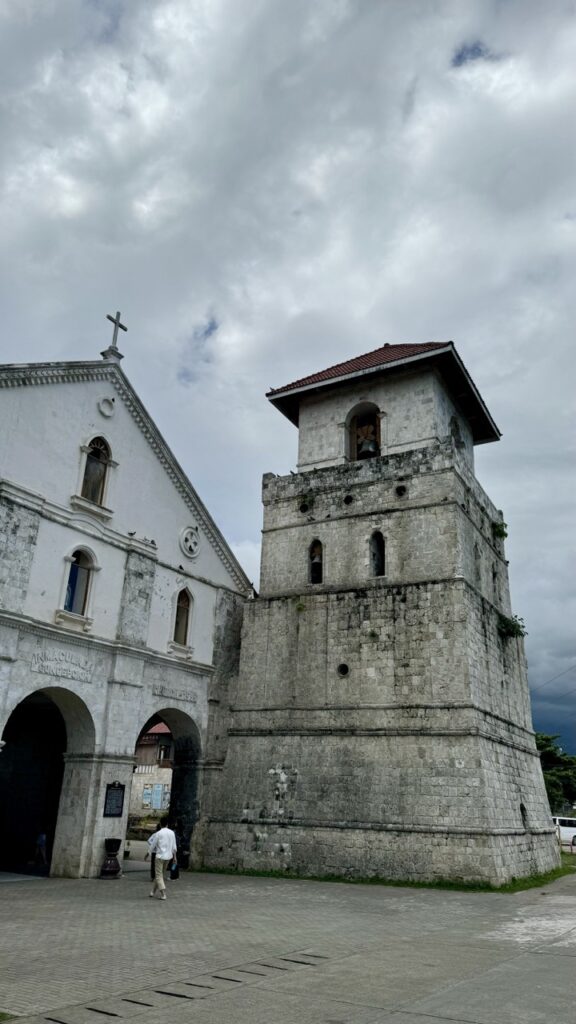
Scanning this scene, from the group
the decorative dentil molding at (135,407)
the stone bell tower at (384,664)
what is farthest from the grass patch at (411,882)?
the decorative dentil molding at (135,407)

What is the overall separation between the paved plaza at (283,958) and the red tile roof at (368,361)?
1511 centimetres

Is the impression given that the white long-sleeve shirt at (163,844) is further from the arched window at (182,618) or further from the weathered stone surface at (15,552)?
the arched window at (182,618)

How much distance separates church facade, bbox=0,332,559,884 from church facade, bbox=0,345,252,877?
62mm

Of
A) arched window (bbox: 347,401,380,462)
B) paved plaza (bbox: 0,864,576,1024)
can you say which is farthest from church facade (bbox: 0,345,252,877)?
arched window (bbox: 347,401,380,462)

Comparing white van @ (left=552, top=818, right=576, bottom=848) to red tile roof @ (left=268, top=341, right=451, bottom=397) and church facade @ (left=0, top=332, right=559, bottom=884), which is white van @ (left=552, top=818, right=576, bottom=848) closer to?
church facade @ (left=0, top=332, right=559, bottom=884)

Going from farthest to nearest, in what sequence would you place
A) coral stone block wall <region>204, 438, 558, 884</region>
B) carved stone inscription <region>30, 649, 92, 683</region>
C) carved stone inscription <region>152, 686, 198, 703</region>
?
carved stone inscription <region>152, 686, 198, 703</region> → coral stone block wall <region>204, 438, 558, 884</region> → carved stone inscription <region>30, 649, 92, 683</region>

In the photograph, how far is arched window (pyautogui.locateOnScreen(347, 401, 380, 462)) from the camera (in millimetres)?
24094

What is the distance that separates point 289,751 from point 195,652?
3960 millimetres

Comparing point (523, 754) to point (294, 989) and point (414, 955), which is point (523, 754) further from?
point (294, 989)

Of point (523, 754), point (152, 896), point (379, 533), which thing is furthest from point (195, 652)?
point (523, 754)

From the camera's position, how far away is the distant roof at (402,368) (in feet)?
74.8

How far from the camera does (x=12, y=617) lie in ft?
52.6

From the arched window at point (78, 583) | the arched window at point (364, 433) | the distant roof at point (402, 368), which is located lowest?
the arched window at point (78, 583)

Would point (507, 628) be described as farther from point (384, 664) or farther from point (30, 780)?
point (30, 780)
